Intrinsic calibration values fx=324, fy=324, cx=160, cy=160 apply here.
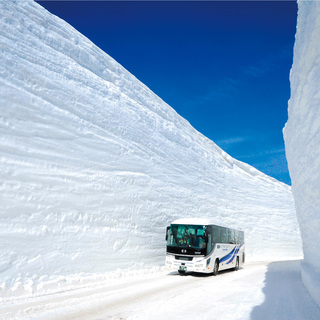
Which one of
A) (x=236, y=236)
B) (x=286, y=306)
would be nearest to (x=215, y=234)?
(x=236, y=236)

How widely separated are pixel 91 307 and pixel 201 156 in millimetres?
25705

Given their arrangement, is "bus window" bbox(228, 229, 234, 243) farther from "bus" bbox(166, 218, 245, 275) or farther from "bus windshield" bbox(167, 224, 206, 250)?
"bus windshield" bbox(167, 224, 206, 250)

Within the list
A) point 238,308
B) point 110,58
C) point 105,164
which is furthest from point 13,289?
point 110,58

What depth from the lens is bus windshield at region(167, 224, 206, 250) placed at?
13.9m

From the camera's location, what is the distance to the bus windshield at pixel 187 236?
13945 millimetres

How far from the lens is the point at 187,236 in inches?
560

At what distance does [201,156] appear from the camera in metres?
31.6

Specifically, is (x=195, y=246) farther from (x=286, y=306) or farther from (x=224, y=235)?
(x=286, y=306)

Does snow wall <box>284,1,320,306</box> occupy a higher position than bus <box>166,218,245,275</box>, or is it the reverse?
snow wall <box>284,1,320,306</box>

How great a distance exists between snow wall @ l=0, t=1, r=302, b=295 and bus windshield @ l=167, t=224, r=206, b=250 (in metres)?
2.67

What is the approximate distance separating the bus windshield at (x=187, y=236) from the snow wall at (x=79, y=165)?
2671mm

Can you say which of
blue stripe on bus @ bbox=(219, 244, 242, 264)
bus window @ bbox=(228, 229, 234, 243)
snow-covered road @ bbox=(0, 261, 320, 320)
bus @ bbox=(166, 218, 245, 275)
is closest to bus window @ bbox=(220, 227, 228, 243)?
bus @ bbox=(166, 218, 245, 275)

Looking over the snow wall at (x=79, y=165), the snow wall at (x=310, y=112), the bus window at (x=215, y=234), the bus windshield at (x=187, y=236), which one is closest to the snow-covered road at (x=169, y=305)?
the snow wall at (x=310, y=112)

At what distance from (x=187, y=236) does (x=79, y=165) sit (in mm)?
6156
